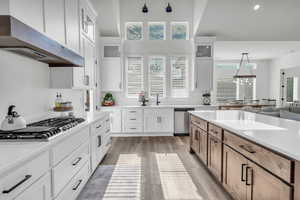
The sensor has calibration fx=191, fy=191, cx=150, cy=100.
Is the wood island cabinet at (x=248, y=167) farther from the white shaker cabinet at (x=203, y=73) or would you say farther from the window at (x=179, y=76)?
the window at (x=179, y=76)

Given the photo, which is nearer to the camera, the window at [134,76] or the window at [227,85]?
the window at [134,76]

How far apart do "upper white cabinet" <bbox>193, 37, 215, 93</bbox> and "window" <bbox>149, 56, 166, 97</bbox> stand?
3.35ft

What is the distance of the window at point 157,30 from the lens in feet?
19.8

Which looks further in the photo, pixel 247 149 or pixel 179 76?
pixel 179 76

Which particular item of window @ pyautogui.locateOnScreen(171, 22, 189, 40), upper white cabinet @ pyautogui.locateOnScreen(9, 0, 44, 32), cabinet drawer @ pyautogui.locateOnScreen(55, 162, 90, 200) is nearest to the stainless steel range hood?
upper white cabinet @ pyautogui.locateOnScreen(9, 0, 44, 32)

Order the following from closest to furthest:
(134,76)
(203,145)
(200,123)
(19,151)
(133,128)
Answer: (19,151) < (203,145) < (200,123) < (133,128) < (134,76)

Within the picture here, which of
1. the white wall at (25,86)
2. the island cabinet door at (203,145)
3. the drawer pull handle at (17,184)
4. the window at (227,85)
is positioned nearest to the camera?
the drawer pull handle at (17,184)

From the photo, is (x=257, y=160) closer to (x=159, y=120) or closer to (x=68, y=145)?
(x=68, y=145)

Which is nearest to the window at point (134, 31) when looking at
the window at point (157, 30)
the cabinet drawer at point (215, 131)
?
the window at point (157, 30)

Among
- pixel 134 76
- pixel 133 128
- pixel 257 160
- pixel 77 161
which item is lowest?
pixel 133 128

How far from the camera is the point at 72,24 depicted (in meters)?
2.65

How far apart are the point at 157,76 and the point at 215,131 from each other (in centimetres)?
377

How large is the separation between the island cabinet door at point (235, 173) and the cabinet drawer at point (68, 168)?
1637 mm

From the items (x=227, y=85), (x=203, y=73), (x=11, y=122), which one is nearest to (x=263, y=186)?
(x=11, y=122)
